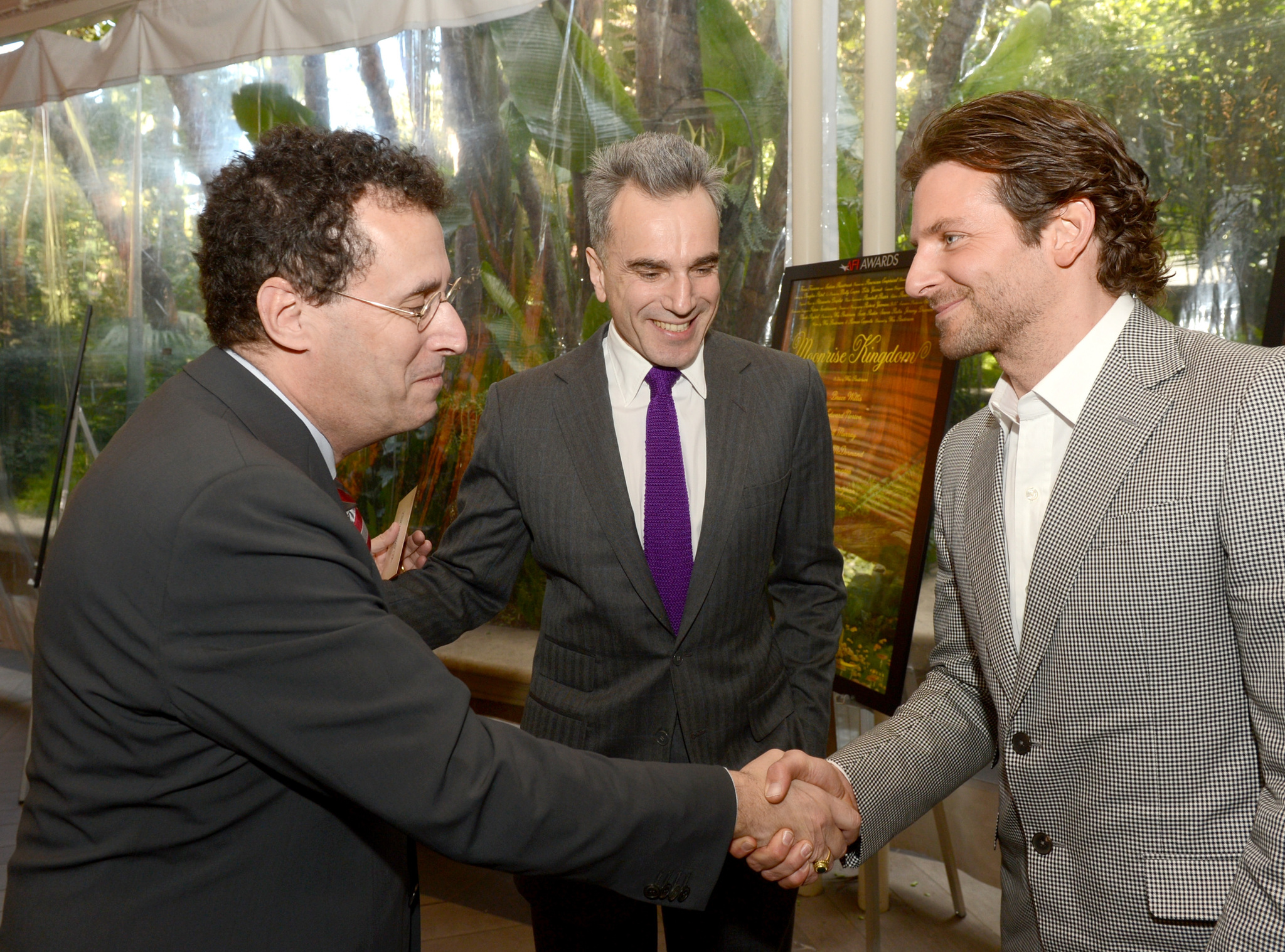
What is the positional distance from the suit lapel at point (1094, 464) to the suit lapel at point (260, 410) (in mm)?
987

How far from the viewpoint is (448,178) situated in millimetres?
4176

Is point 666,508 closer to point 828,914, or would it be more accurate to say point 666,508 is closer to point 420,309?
point 420,309

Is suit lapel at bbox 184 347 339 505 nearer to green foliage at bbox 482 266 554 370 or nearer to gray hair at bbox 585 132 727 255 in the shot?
gray hair at bbox 585 132 727 255

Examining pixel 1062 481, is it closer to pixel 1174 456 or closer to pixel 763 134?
pixel 1174 456

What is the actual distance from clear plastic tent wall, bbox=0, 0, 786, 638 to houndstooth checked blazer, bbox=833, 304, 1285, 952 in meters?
2.37

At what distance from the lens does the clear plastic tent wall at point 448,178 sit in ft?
11.8

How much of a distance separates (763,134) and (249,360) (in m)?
A: 2.62

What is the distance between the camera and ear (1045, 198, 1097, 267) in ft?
4.87

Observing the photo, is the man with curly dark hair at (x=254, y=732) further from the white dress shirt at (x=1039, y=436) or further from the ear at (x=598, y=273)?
the ear at (x=598, y=273)

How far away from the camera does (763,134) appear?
11.6 feet

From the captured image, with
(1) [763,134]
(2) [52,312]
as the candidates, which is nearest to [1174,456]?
(1) [763,134]

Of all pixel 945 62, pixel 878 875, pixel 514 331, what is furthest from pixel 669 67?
pixel 878 875

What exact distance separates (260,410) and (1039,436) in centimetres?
116

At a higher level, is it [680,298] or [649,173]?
[649,173]
